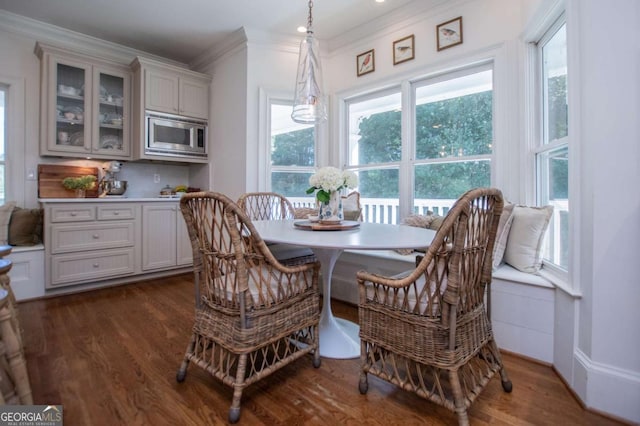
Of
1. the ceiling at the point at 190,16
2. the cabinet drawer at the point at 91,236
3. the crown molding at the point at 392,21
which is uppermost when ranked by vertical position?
the ceiling at the point at 190,16

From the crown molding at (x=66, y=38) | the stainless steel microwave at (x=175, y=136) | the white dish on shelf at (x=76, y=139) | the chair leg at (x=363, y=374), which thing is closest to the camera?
the chair leg at (x=363, y=374)

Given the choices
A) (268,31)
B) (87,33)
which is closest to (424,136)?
(268,31)

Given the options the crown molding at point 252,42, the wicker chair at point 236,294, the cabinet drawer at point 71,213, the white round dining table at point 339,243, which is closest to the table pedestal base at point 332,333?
the white round dining table at point 339,243

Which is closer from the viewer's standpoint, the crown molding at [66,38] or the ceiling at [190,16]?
the ceiling at [190,16]

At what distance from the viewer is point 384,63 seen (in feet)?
10.6

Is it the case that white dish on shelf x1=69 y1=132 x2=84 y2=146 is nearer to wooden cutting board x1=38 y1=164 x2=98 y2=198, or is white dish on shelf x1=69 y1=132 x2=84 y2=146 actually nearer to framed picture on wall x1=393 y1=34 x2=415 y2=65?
wooden cutting board x1=38 y1=164 x2=98 y2=198

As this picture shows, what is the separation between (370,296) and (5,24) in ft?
13.9

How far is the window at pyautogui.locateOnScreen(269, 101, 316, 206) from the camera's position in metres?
3.66

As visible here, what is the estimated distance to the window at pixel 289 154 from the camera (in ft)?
12.0

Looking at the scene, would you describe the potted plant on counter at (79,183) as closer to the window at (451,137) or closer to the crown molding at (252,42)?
the crown molding at (252,42)

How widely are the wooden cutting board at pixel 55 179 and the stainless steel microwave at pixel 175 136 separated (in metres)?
0.77

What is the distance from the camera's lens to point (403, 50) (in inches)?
121

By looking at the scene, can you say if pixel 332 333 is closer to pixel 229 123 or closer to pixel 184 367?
pixel 184 367

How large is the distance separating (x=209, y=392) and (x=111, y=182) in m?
3.00
